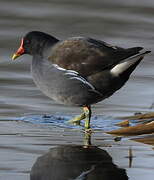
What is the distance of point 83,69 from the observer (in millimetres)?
8461

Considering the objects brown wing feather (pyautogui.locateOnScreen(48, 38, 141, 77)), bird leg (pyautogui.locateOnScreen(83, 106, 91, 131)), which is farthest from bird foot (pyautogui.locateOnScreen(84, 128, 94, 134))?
brown wing feather (pyautogui.locateOnScreen(48, 38, 141, 77))

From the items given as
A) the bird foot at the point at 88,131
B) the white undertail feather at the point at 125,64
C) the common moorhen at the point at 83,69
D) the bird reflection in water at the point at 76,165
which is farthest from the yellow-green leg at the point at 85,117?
A: the bird reflection in water at the point at 76,165

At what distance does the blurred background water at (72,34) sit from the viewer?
9.25 metres

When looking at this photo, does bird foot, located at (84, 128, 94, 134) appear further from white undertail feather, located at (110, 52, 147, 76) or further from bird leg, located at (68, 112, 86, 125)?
white undertail feather, located at (110, 52, 147, 76)

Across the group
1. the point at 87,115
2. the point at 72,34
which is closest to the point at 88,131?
the point at 87,115

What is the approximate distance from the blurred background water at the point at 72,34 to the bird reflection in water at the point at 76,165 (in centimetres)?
155

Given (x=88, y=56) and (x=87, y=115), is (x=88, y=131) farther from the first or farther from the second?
(x=88, y=56)

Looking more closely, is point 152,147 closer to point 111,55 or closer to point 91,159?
point 91,159

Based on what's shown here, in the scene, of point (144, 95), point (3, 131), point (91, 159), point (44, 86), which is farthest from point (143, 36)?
point (91, 159)

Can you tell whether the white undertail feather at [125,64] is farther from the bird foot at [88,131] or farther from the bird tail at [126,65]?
the bird foot at [88,131]

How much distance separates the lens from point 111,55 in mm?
8406

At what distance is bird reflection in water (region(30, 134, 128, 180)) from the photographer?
6445mm

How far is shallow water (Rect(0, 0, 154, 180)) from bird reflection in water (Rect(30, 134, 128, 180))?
Result: 0.32 ft

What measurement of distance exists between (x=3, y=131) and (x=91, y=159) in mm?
1235
